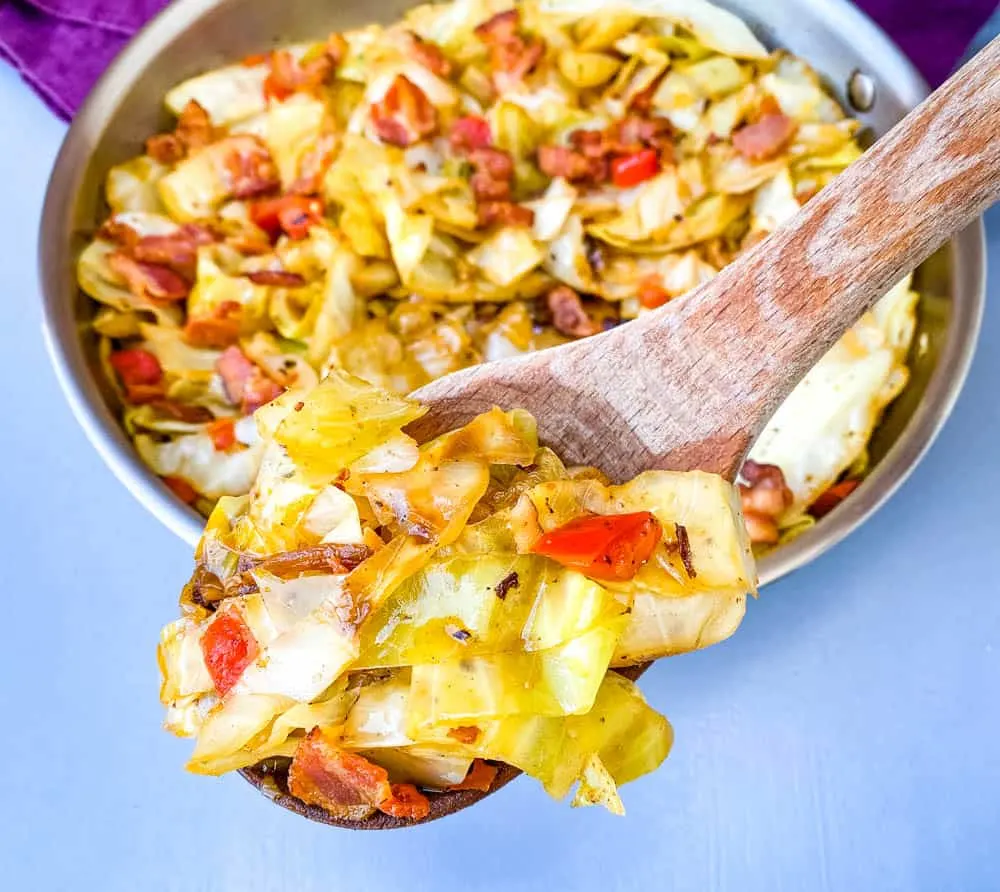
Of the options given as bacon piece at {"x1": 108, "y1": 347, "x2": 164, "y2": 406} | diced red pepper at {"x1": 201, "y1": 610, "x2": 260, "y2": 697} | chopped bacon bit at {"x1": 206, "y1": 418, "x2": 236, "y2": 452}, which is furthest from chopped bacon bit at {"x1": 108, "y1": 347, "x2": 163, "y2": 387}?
diced red pepper at {"x1": 201, "y1": 610, "x2": 260, "y2": 697}

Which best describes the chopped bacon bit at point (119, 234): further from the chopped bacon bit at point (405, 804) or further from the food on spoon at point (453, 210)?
the chopped bacon bit at point (405, 804)

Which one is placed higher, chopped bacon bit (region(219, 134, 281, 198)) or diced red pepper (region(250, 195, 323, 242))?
chopped bacon bit (region(219, 134, 281, 198))

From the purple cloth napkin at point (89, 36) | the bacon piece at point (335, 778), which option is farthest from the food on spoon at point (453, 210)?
the bacon piece at point (335, 778)

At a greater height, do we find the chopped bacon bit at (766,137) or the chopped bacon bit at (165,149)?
the chopped bacon bit at (165,149)

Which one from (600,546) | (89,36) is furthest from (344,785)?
(89,36)

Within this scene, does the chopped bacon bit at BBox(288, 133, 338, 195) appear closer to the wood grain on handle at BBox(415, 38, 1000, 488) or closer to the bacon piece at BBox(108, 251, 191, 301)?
the bacon piece at BBox(108, 251, 191, 301)

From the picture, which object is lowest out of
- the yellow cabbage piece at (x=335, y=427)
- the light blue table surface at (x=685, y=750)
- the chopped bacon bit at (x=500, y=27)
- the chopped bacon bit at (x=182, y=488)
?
the light blue table surface at (x=685, y=750)
